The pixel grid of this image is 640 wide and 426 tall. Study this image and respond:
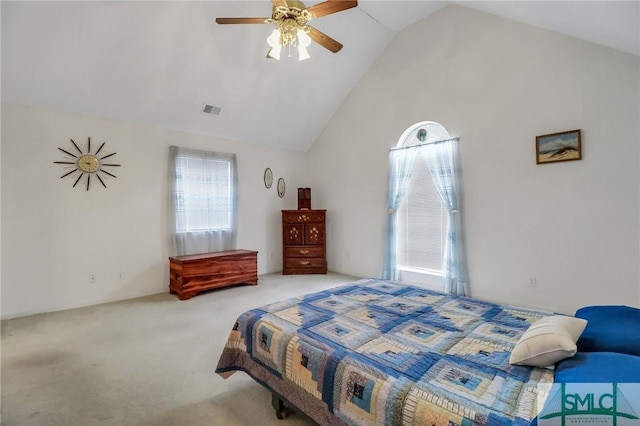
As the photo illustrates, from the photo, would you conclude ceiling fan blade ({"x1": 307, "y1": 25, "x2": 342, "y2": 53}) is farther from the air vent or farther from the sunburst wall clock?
the sunburst wall clock

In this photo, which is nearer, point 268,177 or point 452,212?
point 452,212

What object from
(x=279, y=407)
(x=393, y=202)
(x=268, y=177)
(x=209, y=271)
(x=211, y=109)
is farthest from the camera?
(x=268, y=177)

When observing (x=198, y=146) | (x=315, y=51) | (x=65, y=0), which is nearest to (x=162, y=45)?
(x=65, y=0)

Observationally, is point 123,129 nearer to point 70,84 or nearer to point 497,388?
point 70,84

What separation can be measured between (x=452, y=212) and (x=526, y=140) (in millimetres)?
1208

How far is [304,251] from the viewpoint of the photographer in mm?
5480

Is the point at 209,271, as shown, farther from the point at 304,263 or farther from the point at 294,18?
the point at 294,18

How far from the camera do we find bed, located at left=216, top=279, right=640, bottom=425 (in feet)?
3.78

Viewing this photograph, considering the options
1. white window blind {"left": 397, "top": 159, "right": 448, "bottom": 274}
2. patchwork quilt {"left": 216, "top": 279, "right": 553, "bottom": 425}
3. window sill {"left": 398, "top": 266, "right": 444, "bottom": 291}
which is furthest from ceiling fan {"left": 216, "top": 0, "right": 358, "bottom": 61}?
window sill {"left": 398, "top": 266, "right": 444, "bottom": 291}

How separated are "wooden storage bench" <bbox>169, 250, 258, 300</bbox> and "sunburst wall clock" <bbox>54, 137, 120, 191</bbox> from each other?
148 cm

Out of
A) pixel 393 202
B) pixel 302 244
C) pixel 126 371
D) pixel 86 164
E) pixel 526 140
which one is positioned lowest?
pixel 126 371

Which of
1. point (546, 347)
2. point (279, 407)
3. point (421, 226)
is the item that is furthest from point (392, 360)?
point (421, 226)

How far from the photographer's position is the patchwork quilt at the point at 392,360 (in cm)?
115

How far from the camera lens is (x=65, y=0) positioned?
272cm
